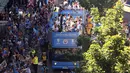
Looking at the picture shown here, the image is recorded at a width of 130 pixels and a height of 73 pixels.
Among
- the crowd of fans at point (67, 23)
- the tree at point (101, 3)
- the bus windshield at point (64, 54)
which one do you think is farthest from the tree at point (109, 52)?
the crowd of fans at point (67, 23)

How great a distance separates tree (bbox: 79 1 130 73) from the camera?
12.3m

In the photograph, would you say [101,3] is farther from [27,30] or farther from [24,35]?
[27,30]

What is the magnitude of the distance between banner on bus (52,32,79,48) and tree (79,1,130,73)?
1171cm

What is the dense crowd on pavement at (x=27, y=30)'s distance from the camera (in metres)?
22.2

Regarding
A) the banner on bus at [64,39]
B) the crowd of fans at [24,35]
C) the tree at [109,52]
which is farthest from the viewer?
the banner on bus at [64,39]

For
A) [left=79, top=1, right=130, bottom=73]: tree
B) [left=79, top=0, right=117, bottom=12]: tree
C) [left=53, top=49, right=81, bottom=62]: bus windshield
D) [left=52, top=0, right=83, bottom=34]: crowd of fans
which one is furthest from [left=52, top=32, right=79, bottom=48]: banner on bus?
[left=79, top=1, right=130, bottom=73]: tree

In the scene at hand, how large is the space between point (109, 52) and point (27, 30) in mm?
14741

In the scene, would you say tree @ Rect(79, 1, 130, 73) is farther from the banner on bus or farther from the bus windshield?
the banner on bus

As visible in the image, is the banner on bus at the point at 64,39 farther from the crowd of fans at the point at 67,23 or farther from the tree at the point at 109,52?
the tree at the point at 109,52

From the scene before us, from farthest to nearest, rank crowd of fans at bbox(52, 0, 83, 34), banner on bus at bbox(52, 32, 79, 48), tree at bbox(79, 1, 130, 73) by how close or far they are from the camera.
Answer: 1. crowd of fans at bbox(52, 0, 83, 34)
2. banner on bus at bbox(52, 32, 79, 48)
3. tree at bbox(79, 1, 130, 73)

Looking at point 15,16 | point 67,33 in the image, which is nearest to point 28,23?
point 15,16

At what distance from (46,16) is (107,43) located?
1737 centimetres

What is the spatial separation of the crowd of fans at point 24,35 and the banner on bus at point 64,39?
34.9 inches

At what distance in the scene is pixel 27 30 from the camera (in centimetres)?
2658
